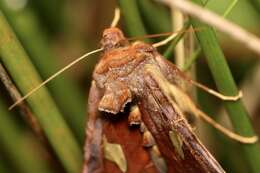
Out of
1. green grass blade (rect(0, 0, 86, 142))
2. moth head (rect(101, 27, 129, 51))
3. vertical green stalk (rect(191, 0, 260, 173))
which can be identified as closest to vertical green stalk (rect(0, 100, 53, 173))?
green grass blade (rect(0, 0, 86, 142))

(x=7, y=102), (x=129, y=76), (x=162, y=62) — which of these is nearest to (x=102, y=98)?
(x=129, y=76)

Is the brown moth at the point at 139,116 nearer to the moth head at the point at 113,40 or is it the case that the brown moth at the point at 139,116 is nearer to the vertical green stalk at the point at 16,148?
the moth head at the point at 113,40

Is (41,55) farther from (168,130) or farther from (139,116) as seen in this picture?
(168,130)

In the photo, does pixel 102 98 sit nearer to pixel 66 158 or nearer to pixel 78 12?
pixel 66 158

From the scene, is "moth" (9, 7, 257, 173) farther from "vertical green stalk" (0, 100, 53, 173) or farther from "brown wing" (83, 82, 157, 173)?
"vertical green stalk" (0, 100, 53, 173)

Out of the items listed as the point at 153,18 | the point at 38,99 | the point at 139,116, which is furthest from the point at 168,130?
the point at 153,18

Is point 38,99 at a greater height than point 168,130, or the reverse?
point 38,99
